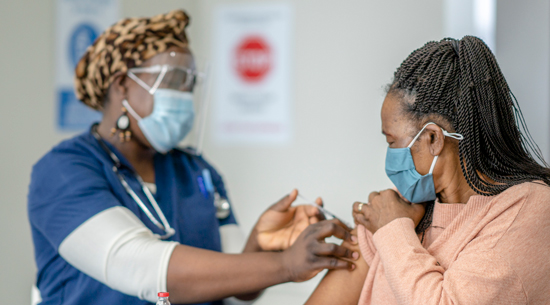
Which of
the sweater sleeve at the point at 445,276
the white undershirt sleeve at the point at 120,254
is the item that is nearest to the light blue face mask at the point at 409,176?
the sweater sleeve at the point at 445,276

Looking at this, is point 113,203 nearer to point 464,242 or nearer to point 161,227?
point 161,227

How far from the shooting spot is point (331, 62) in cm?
291

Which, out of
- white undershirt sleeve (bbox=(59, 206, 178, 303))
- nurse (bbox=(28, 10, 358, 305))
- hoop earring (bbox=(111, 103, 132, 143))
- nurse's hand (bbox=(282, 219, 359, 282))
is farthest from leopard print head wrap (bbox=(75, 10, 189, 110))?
nurse's hand (bbox=(282, 219, 359, 282))

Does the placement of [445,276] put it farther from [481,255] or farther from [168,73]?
[168,73]

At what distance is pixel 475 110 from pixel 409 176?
21 centimetres

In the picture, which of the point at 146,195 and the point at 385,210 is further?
the point at 146,195

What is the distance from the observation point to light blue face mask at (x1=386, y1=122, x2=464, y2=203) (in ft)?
3.60

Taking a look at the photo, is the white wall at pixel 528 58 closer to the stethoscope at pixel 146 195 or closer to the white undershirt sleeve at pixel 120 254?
the stethoscope at pixel 146 195

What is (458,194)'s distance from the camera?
44.2 inches

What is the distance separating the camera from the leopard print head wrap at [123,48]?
5.28 feet

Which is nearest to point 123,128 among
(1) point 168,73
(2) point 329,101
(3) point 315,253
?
(1) point 168,73

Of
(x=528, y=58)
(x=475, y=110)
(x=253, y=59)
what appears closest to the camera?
(x=475, y=110)

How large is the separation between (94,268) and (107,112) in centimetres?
63

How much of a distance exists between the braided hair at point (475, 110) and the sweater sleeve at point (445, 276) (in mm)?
200
